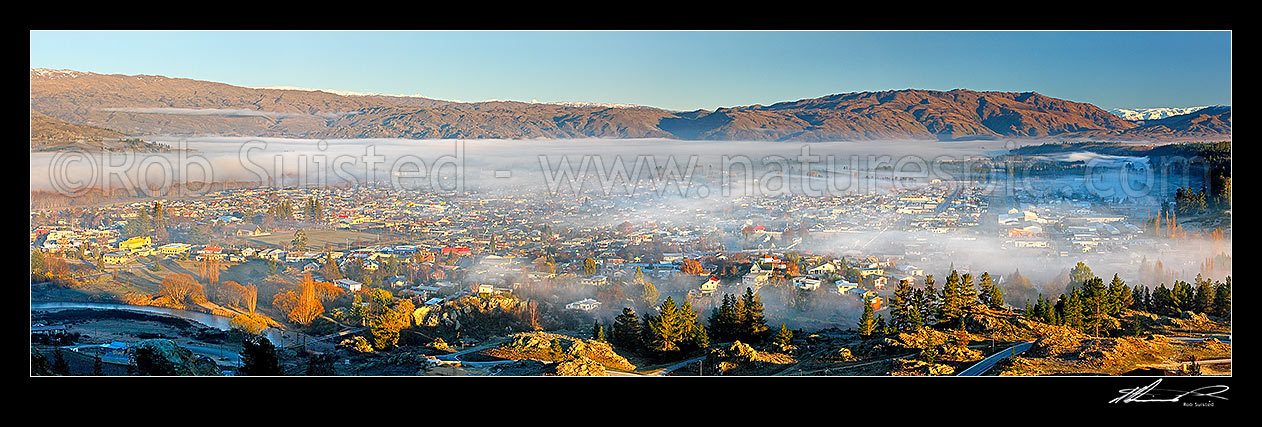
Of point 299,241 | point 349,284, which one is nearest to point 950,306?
point 349,284

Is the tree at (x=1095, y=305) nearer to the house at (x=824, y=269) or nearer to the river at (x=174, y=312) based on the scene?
the house at (x=824, y=269)

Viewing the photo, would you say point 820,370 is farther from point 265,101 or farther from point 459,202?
point 265,101

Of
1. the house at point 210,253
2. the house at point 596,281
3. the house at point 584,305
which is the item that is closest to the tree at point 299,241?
the house at point 210,253

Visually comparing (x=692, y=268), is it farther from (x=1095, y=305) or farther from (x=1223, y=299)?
(x=1223, y=299)

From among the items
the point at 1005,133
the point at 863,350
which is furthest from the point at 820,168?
the point at 863,350

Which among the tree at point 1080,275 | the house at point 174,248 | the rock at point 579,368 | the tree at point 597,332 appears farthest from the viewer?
the house at point 174,248
